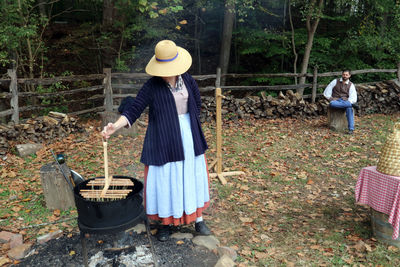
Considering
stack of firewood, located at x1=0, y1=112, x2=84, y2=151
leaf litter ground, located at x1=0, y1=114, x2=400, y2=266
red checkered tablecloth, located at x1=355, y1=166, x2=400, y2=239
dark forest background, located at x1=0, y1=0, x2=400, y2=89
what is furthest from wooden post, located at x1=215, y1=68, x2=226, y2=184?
dark forest background, located at x1=0, y1=0, x2=400, y2=89

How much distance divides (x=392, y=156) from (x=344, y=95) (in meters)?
5.11

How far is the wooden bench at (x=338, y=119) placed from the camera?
324 inches

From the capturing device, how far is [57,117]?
7.85 meters

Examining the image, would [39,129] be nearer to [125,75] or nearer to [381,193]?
[125,75]

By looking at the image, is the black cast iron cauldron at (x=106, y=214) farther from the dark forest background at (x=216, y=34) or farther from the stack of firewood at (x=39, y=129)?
the dark forest background at (x=216, y=34)

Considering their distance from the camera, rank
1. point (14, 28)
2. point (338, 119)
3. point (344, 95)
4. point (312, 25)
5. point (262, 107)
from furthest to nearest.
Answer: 1. point (312, 25)
2. point (262, 107)
3. point (338, 119)
4. point (344, 95)
5. point (14, 28)

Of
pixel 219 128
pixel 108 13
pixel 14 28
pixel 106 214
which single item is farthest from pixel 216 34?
pixel 106 214

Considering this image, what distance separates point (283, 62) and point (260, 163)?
886cm

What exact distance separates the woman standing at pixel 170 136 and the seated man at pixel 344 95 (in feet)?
19.4

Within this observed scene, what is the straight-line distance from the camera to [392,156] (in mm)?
3467

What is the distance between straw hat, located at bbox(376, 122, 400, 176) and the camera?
3436 mm

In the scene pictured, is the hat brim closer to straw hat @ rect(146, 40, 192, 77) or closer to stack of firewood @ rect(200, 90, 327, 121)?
straw hat @ rect(146, 40, 192, 77)

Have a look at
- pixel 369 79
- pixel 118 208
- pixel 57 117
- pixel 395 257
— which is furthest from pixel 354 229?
pixel 369 79

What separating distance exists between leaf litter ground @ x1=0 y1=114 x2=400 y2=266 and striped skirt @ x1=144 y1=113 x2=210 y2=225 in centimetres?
81
